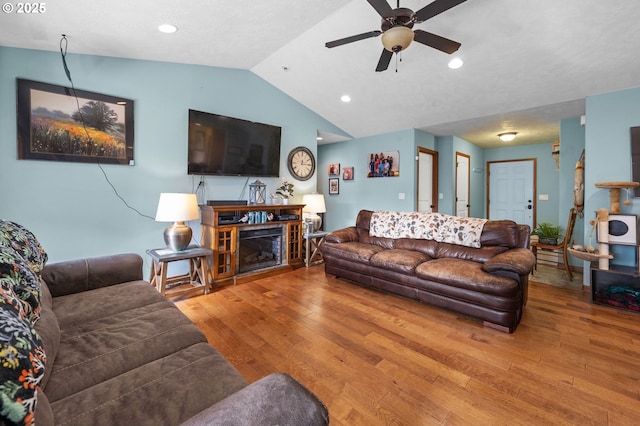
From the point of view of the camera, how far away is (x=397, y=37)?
211cm

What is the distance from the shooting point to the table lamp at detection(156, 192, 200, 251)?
3001 mm

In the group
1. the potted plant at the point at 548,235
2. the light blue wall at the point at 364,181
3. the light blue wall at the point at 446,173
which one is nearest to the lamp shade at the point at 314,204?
the light blue wall at the point at 364,181

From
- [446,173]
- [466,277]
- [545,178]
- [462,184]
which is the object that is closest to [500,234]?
[466,277]

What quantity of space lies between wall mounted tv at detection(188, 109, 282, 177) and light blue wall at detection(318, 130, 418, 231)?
201 centimetres

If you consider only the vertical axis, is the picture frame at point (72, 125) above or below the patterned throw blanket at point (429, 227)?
above

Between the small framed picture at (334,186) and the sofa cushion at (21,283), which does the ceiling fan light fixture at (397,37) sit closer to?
the sofa cushion at (21,283)

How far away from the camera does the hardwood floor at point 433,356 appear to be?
1.56m

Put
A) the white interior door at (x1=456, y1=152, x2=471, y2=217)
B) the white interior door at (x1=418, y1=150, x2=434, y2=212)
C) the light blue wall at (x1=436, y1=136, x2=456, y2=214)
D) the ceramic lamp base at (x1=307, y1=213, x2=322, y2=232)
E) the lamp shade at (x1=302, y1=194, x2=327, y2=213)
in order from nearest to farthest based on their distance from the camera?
the lamp shade at (x1=302, y1=194, x2=327, y2=213) < the ceramic lamp base at (x1=307, y1=213, x2=322, y2=232) < the white interior door at (x1=418, y1=150, x2=434, y2=212) < the light blue wall at (x1=436, y1=136, x2=456, y2=214) < the white interior door at (x1=456, y1=152, x2=471, y2=217)

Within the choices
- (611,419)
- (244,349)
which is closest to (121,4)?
(244,349)

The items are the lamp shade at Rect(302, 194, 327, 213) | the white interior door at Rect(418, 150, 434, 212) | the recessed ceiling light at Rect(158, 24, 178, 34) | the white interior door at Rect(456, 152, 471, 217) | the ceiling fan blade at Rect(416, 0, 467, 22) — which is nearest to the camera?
the ceiling fan blade at Rect(416, 0, 467, 22)

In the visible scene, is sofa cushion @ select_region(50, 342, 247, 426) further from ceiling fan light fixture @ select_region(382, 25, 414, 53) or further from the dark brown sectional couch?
ceiling fan light fixture @ select_region(382, 25, 414, 53)

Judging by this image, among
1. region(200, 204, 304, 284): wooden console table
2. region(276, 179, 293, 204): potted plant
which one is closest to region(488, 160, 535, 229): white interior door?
region(276, 179, 293, 204): potted plant

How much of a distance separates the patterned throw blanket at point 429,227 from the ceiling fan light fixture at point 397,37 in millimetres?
2172

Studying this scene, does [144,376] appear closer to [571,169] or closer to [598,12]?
[598,12]
